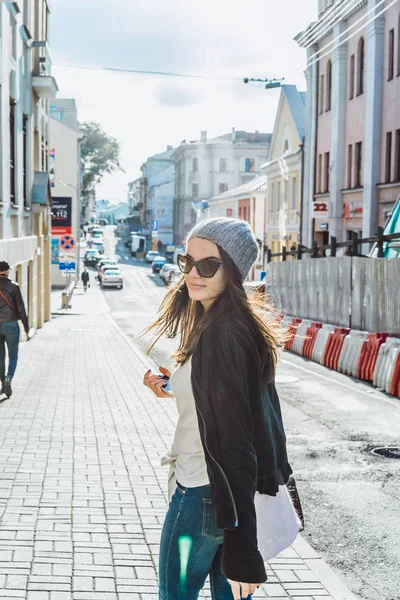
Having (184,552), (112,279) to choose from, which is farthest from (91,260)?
(184,552)

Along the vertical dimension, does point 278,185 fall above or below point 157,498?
above

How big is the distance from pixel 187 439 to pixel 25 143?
20.2 m

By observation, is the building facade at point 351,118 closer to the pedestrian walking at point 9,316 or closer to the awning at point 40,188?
the awning at point 40,188

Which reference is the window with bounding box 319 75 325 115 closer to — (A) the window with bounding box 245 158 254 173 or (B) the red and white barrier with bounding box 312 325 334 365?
(B) the red and white barrier with bounding box 312 325 334 365

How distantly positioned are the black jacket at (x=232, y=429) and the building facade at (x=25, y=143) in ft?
44.9

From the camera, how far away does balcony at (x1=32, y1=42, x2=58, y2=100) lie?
76.1 feet

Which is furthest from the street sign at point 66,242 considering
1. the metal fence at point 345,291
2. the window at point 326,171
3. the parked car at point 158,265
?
the parked car at point 158,265

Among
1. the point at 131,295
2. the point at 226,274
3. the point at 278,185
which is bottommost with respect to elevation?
the point at 131,295

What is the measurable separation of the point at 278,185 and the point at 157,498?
40.1 meters

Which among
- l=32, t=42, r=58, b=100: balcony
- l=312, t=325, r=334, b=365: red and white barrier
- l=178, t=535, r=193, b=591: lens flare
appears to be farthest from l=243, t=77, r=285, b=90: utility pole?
l=178, t=535, r=193, b=591: lens flare

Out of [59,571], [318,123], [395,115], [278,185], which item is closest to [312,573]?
[59,571]

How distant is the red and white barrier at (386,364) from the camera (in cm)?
1305

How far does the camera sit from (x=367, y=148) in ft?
91.5

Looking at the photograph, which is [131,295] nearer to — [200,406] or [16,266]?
[16,266]
